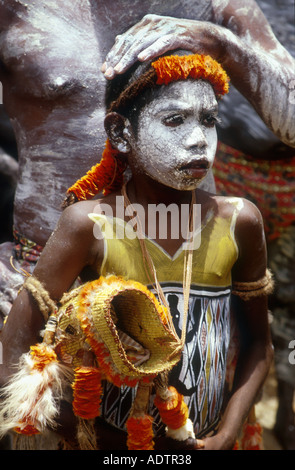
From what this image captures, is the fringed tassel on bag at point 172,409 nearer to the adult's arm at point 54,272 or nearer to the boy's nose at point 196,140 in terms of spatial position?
the adult's arm at point 54,272

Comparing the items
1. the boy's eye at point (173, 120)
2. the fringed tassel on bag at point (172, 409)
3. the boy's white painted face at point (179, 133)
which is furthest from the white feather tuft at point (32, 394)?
the boy's eye at point (173, 120)

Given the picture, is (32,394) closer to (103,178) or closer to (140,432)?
(140,432)

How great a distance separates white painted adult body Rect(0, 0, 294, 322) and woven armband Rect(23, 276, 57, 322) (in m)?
0.44

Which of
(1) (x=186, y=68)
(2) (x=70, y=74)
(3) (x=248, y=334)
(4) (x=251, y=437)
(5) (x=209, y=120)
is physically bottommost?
(4) (x=251, y=437)

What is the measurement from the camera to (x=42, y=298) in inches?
66.6

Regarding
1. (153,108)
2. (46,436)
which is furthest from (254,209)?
(46,436)

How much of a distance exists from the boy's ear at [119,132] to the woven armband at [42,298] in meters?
0.44

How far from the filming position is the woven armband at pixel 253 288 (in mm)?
1939

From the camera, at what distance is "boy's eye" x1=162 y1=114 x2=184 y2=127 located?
167cm

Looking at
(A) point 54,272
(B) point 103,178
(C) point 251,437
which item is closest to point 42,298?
(A) point 54,272

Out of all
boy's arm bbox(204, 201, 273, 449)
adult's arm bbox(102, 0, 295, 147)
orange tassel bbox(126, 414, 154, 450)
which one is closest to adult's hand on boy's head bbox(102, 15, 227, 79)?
adult's arm bbox(102, 0, 295, 147)

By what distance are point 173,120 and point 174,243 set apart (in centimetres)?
35

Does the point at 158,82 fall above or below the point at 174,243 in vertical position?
above
